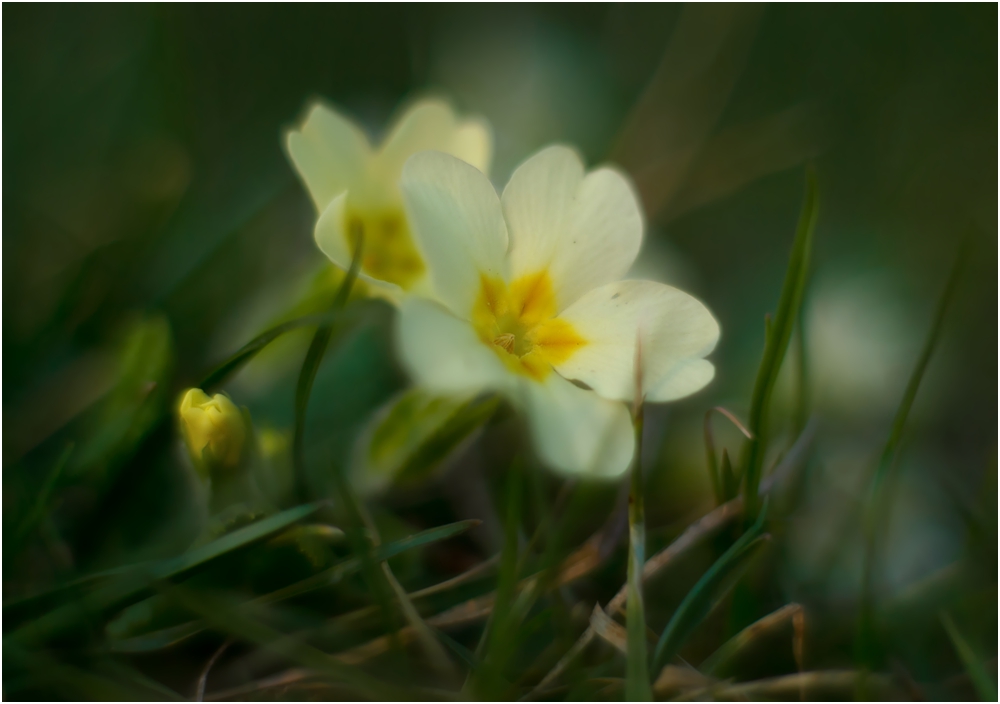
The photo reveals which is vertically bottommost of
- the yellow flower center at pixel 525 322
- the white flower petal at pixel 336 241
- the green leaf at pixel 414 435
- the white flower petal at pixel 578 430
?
the green leaf at pixel 414 435

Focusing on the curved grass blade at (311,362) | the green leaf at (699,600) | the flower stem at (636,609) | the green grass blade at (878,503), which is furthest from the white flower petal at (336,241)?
the green grass blade at (878,503)

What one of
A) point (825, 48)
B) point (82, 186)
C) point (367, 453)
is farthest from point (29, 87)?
point (825, 48)

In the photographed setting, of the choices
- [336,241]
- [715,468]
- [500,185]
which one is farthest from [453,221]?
[500,185]

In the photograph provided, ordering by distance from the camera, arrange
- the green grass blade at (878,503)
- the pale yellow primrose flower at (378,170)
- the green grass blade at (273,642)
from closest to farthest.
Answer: the green grass blade at (273,642) < the green grass blade at (878,503) < the pale yellow primrose flower at (378,170)

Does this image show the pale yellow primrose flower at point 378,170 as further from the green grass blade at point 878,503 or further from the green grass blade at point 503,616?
the green grass blade at point 878,503

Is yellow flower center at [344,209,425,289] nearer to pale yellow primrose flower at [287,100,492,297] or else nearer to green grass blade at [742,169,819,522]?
pale yellow primrose flower at [287,100,492,297]

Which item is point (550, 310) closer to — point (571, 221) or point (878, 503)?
point (571, 221)

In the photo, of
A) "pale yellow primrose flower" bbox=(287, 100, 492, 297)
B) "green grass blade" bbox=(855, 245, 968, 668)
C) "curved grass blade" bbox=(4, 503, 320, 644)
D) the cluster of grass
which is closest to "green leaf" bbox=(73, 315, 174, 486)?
the cluster of grass
